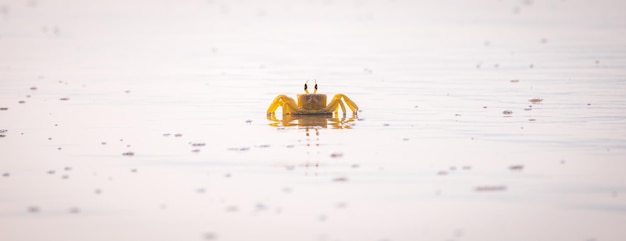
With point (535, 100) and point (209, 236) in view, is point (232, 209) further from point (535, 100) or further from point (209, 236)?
point (535, 100)

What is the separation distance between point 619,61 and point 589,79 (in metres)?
4.84

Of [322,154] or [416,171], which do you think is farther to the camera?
[322,154]

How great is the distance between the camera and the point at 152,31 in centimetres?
5812

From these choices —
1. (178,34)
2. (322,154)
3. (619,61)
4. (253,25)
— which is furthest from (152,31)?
(322,154)

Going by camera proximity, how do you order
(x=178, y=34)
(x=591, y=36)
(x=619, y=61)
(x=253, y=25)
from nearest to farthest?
(x=619, y=61)
(x=591, y=36)
(x=178, y=34)
(x=253, y=25)

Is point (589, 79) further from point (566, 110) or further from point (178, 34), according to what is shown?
point (178, 34)

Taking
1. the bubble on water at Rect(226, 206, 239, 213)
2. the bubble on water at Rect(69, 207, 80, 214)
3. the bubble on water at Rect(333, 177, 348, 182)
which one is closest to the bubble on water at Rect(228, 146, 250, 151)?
the bubble on water at Rect(333, 177, 348, 182)

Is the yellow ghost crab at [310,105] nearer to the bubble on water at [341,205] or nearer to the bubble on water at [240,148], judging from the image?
the bubble on water at [240,148]

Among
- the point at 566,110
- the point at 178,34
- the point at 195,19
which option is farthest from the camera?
the point at 195,19

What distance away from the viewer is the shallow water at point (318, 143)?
15133mm

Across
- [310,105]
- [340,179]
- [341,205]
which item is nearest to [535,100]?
[310,105]

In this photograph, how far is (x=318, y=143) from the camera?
69.1ft

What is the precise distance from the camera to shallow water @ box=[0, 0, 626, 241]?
15133 mm

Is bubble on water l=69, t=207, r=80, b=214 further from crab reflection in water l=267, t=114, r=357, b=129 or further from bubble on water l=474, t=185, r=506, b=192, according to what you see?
crab reflection in water l=267, t=114, r=357, b=129
